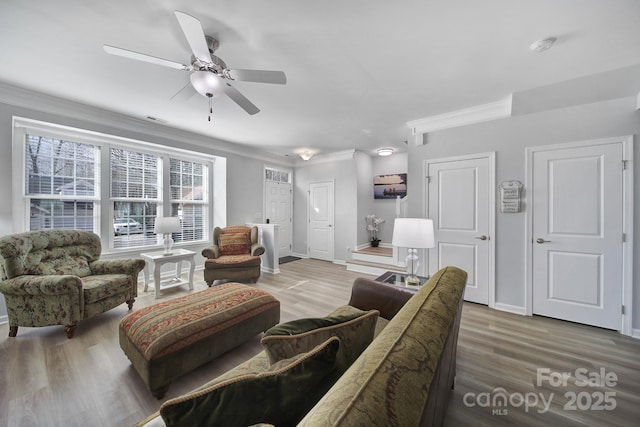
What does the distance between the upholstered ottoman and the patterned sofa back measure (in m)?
1.47

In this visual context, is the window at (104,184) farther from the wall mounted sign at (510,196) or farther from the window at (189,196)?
the wall mounted sign at (510,196)

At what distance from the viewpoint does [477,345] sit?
2.15 meters

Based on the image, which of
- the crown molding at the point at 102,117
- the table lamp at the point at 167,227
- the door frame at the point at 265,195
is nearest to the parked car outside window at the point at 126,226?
the table lamp at the point at 167,227

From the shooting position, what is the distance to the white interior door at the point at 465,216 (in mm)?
2977

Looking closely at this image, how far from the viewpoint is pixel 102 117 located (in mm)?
3141

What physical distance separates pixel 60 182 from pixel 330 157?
4.43m

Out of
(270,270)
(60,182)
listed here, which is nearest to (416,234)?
(270,270)

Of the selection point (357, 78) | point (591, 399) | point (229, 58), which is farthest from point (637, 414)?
point (229, 58)

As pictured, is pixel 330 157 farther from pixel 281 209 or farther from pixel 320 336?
pixel 320 336

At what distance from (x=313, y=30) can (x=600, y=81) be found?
2749 mm

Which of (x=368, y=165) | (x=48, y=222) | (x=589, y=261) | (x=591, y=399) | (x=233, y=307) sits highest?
(x=368, y=165)

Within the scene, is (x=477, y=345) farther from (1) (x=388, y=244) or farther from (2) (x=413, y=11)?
(1) (x=388, y=244)

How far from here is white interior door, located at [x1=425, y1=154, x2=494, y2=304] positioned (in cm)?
298

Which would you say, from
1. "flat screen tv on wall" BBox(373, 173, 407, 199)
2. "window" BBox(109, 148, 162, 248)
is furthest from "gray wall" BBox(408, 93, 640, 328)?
"window" BBox(109, 148, 162, 248)
